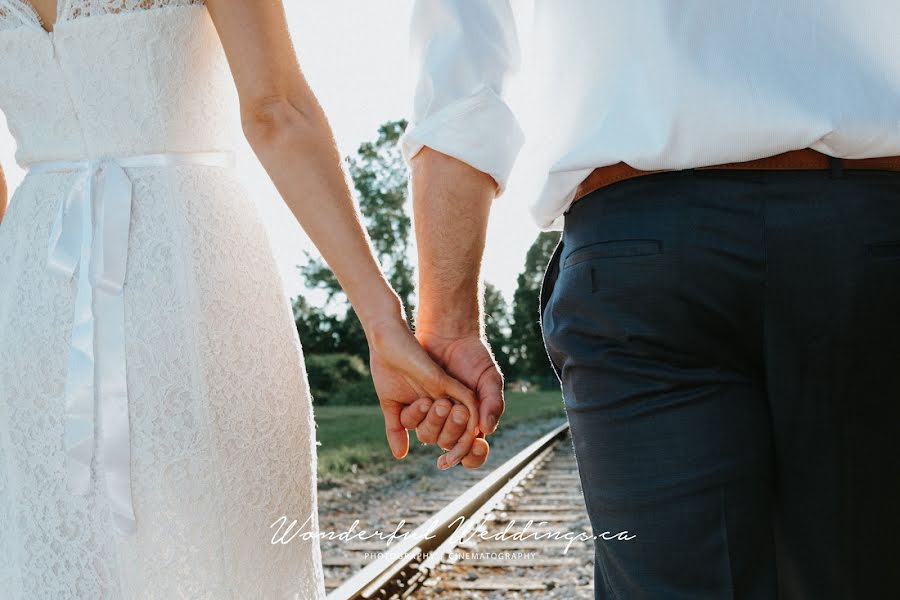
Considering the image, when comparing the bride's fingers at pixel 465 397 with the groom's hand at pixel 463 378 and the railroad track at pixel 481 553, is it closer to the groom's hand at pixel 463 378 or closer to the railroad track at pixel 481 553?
the groom's hand at pixel 463 378

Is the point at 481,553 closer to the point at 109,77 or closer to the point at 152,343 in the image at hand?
the point at 152,343

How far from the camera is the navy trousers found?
1.51m

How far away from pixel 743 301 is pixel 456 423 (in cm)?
80

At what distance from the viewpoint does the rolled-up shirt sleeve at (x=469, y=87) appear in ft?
6.25

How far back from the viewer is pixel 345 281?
1958mm

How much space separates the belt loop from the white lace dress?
0.95 metres

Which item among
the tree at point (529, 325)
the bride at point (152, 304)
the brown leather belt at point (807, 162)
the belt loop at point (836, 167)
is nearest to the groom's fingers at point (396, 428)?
the bride at point (152, 304)

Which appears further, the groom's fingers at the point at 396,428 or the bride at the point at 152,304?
the groom's fingers at the point at 396,428

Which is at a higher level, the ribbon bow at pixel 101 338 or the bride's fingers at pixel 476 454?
the ribbon bow at pixel 101 338

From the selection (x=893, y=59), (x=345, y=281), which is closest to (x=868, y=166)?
(x=893, y=59)

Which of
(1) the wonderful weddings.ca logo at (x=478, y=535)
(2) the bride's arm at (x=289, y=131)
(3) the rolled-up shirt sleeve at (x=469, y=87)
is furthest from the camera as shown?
(1) the wonderful weddings.ca logo at (x=478, y=535)

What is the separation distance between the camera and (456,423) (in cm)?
216

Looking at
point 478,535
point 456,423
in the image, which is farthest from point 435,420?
point 478,535

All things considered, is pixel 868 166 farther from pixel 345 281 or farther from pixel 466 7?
pixel 345 281
